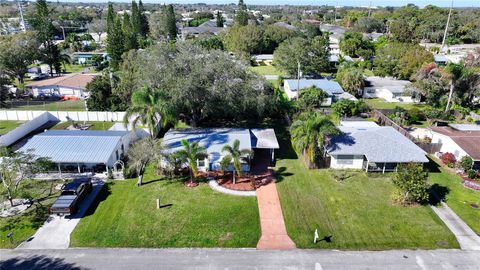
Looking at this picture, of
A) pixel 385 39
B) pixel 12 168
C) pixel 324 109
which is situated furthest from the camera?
pixel 385 39

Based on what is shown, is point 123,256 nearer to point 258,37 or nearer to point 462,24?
point 258,37

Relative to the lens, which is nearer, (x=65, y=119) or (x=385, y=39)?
(x=65, y=119)

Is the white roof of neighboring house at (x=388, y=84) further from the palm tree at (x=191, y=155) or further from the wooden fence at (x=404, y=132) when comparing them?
the palm tree at (x=191, y=155)

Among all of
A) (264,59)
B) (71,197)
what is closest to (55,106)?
(71,197)

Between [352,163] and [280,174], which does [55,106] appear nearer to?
[280,174]

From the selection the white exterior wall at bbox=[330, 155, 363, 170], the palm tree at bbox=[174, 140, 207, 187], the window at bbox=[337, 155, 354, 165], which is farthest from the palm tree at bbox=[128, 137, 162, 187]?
the window at bbox=[337, 155, 354, 165]

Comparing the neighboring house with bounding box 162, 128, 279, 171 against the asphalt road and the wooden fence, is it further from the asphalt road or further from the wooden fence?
the wooden fence

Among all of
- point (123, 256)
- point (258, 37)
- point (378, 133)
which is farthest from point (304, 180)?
point (258, 37)
